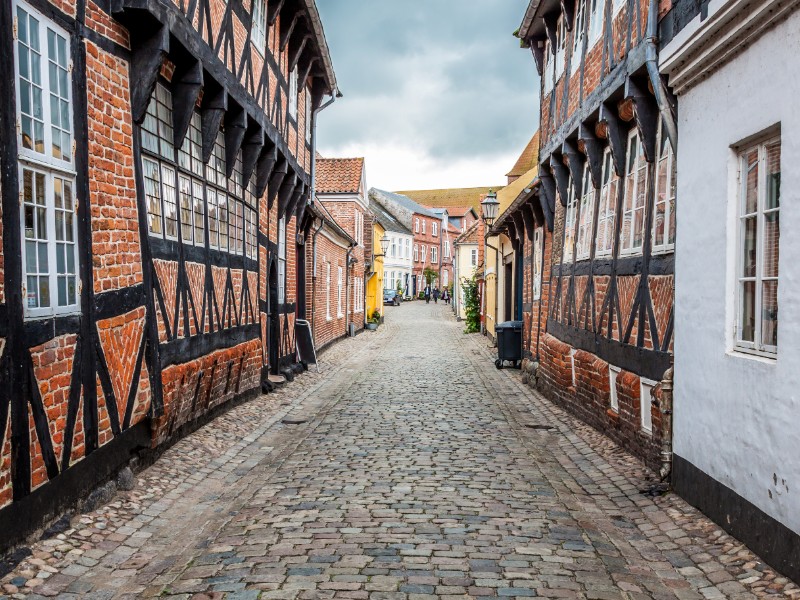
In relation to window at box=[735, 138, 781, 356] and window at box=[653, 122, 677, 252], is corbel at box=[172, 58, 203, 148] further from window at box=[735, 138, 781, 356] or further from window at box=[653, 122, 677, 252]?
window at box=[735, 138, 781, 356]

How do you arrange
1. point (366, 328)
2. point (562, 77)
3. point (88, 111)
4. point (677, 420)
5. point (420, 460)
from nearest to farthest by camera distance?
point (88, 111) → point (677, 420) → point (420, 460) → point (562, 77) → point (366, 328)

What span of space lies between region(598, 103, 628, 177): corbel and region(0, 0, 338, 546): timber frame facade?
4.48 m

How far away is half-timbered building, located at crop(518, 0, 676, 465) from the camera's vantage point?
7219mm

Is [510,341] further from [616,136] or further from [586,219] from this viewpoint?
[616,136]

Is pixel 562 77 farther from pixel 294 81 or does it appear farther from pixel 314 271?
pixel 314 271

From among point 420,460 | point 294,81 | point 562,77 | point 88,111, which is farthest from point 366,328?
point 88,111

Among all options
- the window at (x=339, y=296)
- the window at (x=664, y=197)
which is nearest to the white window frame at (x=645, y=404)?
the window at (x=664, y=197)

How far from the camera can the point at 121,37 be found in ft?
21.3

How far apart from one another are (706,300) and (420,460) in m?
3.35

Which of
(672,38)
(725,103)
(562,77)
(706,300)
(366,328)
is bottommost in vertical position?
(366,328)

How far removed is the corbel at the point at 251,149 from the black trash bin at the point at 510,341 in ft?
24.3

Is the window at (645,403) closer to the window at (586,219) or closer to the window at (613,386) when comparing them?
the window at (613,386)

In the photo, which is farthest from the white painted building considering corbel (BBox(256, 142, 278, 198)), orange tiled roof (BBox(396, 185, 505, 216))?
orange tiled roof (BBox(396, 185, 505, 216))

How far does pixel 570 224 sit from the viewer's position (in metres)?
11.7
